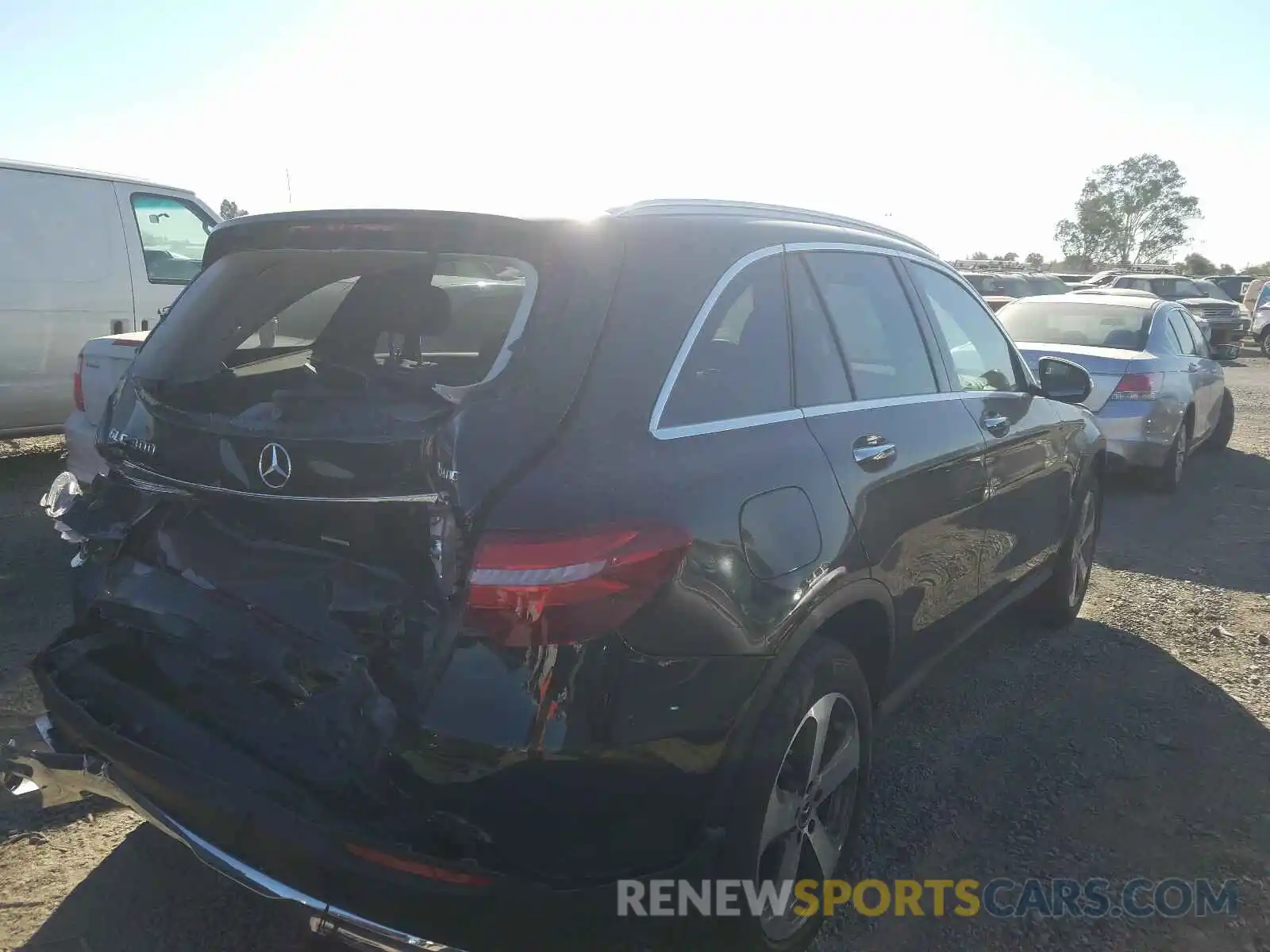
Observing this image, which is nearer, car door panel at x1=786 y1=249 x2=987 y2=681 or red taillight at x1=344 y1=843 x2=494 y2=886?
red taillight at x1=344 y1=843 x2=494 y2=886

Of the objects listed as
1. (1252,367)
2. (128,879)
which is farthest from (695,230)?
(1252,367)

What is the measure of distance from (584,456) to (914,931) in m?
1.72

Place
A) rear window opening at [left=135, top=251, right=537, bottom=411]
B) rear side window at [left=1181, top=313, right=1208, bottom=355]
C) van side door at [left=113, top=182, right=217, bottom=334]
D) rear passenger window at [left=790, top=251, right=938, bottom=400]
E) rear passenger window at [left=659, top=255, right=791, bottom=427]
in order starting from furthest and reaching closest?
rear side window at [left=1181, top=313, right=1208, bottom=355] < van side door at [left=113, top=182, right=217, bottom=334] < rear passenger window at [left=790, top=251, right=938, bottom=400] < rear window opening at [left=135, top=251, right=537, bottom=411] < rear passenger window at [left=659, top=255, right=791, bottom=427]

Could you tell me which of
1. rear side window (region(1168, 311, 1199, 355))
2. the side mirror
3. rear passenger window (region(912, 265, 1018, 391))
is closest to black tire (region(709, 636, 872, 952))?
rear passenger window (region(912, 265, 1018, 391))

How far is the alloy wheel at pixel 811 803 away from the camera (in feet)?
7.84

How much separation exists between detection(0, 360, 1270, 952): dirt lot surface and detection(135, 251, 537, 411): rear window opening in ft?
4.36

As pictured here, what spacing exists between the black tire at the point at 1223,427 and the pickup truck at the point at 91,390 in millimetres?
9787

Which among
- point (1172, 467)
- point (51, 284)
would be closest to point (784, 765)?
point (51, 284)

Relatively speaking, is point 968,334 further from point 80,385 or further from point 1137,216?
point 1137,216

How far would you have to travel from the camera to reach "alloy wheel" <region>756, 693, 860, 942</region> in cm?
239

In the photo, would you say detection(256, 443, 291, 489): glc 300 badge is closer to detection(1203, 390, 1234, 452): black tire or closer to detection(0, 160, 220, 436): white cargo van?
detection(0, 160, 220, 436): white cargo van

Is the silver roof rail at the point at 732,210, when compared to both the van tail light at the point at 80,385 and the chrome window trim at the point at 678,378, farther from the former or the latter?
the van tail light at the point at 80,385

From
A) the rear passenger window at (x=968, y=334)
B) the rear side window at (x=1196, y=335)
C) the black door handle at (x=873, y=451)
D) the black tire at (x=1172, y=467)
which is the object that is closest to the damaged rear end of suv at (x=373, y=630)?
the black door handle at (x=873, y=451)

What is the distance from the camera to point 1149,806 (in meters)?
3.49
